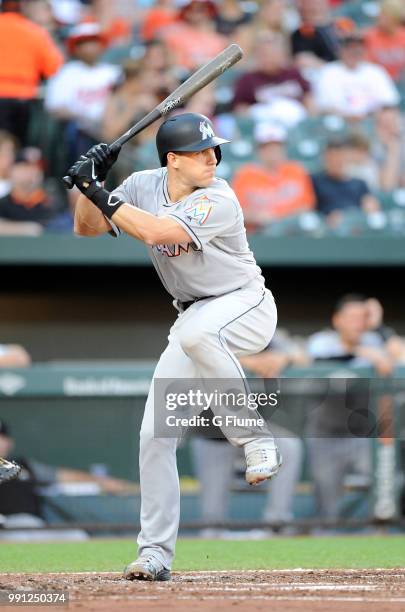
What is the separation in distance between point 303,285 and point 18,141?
289 centimetres

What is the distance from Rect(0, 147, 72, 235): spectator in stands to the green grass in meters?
3.32

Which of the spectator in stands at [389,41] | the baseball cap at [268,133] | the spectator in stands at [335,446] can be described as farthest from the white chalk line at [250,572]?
the spectator in stands at [389,41]

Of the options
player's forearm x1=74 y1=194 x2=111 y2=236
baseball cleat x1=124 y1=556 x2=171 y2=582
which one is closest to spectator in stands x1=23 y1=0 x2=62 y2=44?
player's forearm x1=74 y1=194 x2=111 y2=236

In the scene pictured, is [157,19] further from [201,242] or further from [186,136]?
[201,242]

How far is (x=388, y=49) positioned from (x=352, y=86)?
3.07 feet

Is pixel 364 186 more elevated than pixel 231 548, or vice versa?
pixel 364 186

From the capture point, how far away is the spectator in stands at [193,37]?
10.8m

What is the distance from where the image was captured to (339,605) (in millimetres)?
3668

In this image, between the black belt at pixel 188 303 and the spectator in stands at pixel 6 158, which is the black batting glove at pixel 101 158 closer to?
the black belt at pixel 188 303

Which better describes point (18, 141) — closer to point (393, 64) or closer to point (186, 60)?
point (186, 60)

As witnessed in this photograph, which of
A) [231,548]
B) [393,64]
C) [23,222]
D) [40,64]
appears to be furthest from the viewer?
[393,64]

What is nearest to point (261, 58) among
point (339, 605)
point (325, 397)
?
point (325, 397)

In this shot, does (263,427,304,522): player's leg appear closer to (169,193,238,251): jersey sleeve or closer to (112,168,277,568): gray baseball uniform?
(112,168,277,568): gray baseball uniform

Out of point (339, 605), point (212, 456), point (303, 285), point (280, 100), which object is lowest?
point (339, 605)
